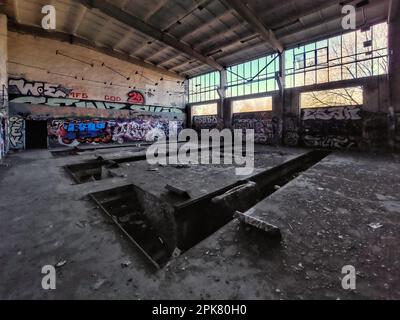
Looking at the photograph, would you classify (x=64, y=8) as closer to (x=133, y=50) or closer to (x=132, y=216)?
(x=133, y=50)

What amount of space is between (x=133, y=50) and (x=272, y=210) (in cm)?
1393

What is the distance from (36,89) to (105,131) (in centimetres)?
411

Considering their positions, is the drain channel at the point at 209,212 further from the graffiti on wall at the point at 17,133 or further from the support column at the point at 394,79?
the graffiti on wall at the point at 17,133

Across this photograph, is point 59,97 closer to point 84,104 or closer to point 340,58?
point 84,104

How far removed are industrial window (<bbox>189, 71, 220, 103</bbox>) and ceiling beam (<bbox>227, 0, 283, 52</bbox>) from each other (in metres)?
5.52

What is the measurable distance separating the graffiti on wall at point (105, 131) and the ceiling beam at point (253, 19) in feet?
31.7

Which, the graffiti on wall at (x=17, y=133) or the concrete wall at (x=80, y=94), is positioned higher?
the concrete wall at (x=80, y=94)

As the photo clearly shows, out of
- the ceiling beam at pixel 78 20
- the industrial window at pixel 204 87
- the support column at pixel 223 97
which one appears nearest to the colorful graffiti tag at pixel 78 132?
the ceiling beam at pixel 78 20

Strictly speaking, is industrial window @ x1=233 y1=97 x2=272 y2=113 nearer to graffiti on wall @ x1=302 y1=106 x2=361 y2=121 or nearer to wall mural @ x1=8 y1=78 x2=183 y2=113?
graffiti on wall @ x1=302 y1=106 x2=361 y2=121

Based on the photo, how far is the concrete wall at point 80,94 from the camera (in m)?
10.4

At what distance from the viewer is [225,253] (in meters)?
2.09

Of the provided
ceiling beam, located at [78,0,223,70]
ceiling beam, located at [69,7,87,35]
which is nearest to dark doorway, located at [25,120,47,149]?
ceiling beam, located at [69,7,87,35]

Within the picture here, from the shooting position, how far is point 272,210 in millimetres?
3045

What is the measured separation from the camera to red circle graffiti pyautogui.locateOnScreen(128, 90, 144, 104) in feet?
48.3
